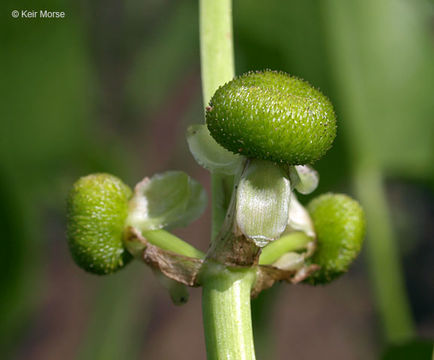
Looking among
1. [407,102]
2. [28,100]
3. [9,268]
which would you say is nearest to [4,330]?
[9,268]

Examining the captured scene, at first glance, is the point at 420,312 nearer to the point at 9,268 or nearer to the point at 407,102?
the point at 407,102

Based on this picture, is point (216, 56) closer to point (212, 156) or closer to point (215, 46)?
point (215, 46)

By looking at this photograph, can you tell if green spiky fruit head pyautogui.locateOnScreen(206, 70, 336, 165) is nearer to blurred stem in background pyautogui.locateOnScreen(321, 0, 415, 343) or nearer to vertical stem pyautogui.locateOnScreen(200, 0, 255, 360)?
vertical stem pyautogui.locateOnScreen(200, 0, 255, 360)

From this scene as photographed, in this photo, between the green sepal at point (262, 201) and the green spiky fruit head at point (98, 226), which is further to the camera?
the green spiky fruit head at point (98, 226)

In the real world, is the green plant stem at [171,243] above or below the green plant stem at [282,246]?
above

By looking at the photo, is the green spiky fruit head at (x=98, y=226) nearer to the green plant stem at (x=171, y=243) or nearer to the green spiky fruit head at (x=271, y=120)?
the green plant stem at (x=171, y=243)
